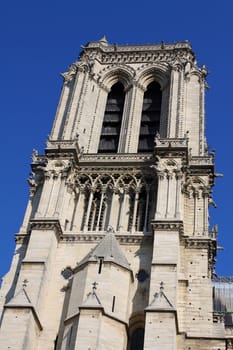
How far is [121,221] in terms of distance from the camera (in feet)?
109

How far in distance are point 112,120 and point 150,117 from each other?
2305 mm

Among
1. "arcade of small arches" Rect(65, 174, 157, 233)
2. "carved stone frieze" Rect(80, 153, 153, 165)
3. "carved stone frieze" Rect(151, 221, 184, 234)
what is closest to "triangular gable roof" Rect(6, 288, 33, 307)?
"arcade of small arches" Rect(65, 174, 157, 233)

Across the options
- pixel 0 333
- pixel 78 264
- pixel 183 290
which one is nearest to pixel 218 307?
pixel 183 290

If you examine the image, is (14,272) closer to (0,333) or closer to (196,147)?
(0,333)

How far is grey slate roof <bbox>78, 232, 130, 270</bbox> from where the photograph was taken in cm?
2944

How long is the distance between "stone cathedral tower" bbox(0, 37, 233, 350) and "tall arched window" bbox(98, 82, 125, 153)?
0.23ft

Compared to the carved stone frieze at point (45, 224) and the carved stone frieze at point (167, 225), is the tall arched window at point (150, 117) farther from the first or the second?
the carved stone frieze at point (45, 224)

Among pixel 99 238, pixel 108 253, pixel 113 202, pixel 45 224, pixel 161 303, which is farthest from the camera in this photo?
pixel 113 202

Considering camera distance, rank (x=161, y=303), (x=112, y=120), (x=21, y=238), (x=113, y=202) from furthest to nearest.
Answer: (x=112, y=120) → (x=113, y=202) → (x=21, y=238) → (x=161, y=303)

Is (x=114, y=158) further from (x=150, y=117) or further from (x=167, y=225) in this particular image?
(x=167, y=225)

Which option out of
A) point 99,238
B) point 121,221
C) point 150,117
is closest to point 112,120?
point 150,117

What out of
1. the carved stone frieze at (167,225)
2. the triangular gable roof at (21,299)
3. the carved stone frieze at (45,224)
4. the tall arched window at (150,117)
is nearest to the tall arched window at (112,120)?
the tall arched window at (150,117)

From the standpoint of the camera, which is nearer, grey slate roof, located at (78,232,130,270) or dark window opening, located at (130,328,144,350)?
dark window opening, located at (130,328,144,350)

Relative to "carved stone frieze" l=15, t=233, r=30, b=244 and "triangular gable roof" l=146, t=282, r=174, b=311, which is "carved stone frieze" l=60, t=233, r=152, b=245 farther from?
"triangular gable roof" l=146, t=282, r=174, b=311
